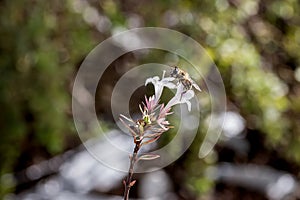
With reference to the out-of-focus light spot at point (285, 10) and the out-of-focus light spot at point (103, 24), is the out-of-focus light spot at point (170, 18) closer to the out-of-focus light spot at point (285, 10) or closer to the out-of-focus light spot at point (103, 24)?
the out-of-focus light spot at point (103, 24)

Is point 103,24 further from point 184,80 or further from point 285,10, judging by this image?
point 184,80

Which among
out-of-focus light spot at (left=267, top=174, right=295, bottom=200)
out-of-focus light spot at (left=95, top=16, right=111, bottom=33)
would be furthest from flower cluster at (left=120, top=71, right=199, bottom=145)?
out-of-focus light spot at (left=267, top=174, right=295, bottom=200)

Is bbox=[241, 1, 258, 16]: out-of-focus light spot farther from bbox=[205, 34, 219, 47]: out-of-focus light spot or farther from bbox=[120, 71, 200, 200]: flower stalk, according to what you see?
bbox=[120, 71, 200, 200]: flower stalk

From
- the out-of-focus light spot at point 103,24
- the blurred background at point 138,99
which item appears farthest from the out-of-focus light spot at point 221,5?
the out-of-focus light spot at point 103,24

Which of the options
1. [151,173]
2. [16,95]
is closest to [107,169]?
[151,173]

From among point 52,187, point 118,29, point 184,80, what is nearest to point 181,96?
point 184,80
